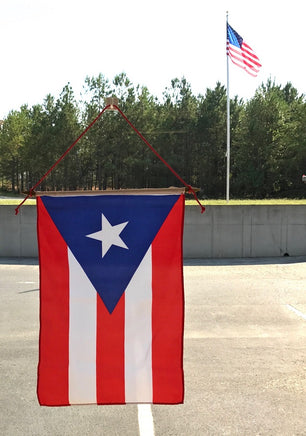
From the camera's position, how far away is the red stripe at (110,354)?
10.6 feet

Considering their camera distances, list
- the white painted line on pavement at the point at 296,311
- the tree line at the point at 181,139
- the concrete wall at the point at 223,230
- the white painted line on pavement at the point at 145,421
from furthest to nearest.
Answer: the tree line at the point at 181,139
the concrete wall at the point at 223,230
the white painted line on pavement at the point at 296,311
the white painted line on pavement at the point at 145,421

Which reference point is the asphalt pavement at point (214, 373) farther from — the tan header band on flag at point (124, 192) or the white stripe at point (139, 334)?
the tan header band on flag at point (124, 192)

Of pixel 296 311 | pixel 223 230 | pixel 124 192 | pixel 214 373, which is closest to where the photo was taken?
pixel 124 192

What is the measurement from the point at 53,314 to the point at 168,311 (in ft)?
2.69

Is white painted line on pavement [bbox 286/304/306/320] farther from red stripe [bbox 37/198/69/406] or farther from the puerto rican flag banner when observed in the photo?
red stripe [bbox 37/198/69/406]

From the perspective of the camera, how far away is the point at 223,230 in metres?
16.6

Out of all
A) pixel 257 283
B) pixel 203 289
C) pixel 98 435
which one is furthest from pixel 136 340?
pixel 257 283

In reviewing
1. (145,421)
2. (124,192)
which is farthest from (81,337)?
(145,421)

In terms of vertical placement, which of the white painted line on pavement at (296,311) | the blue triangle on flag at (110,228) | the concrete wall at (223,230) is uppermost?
the blue triangle on flag at (110,228)

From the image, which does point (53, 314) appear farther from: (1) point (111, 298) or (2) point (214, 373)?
(2) point (214, 373)

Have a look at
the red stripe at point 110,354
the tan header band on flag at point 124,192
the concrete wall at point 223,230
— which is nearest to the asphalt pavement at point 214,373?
the red stripe at point 110,354

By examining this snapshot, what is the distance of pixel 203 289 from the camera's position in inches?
442

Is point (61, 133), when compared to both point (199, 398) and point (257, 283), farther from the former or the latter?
point (199, 398)

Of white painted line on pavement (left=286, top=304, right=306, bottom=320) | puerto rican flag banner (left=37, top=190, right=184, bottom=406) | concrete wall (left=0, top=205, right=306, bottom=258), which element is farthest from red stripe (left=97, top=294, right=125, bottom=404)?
concrete wall (left=0, top=205, right=306, bottom=258)
